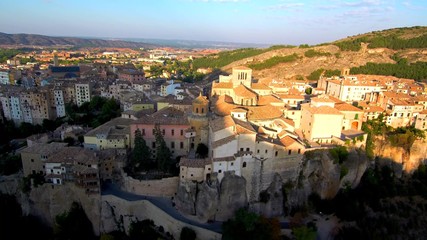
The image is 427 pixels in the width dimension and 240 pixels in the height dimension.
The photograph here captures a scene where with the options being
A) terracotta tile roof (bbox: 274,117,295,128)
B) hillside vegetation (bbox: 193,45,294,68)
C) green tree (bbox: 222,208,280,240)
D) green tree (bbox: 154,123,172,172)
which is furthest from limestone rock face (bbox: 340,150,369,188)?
hillside vegetation (bbox: 193,45,294,68)

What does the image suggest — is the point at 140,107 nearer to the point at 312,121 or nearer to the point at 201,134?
the point at 201,134

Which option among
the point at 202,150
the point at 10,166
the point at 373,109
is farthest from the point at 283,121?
the point at 10,166

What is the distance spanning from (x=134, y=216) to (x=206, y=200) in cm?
700

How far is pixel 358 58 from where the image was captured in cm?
7894

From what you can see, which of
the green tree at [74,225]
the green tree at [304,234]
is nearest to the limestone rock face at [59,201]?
the green tree at [74,225]

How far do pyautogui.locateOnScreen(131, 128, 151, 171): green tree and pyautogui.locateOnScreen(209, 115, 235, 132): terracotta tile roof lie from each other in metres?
7.17

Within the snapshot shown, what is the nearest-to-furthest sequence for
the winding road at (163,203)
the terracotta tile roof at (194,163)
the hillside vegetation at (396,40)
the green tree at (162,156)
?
the winding road at (163,203) < the terracotta tile roof at (194,163) < the green tree at (162,156) < the hillside vegetation at (396,40)

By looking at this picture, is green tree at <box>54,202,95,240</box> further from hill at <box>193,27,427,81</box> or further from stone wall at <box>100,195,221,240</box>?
hill at <box>193,27,427,81</box>

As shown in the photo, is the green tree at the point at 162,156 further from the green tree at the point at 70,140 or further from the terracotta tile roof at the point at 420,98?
the terracotta tile roof at the point at 420,98

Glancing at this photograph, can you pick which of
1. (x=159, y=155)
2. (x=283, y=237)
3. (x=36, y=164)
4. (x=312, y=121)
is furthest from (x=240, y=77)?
(x=36, y=164)

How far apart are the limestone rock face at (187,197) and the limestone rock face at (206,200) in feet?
1.50

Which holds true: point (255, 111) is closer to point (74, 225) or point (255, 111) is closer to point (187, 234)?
point (187, 234)

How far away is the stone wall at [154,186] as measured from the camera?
97.3 feet

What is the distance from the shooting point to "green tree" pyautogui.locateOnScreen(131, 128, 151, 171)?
31.3m
